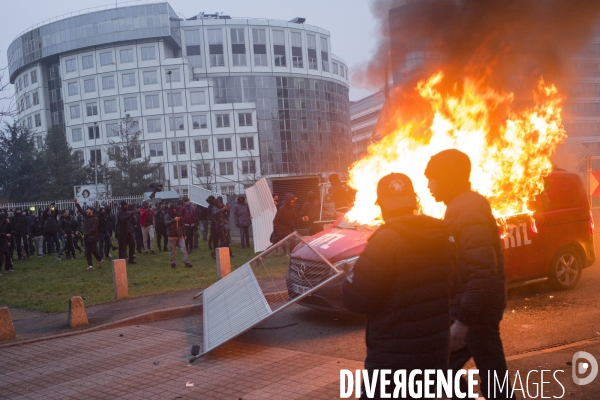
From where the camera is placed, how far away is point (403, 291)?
3.03 metres

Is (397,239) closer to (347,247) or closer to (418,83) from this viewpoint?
(347,247)

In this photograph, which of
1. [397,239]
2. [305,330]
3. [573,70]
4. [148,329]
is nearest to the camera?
[397,239]

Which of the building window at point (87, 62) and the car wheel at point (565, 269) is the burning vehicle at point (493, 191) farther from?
the building window at point (87, 62)

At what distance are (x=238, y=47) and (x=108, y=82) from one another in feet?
53.2

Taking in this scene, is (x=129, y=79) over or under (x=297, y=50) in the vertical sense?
under

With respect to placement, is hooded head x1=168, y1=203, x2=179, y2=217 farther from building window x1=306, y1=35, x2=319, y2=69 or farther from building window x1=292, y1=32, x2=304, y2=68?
building window x1=306, y1=35, x2=319, y2=69

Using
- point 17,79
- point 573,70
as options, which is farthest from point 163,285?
point 17,79

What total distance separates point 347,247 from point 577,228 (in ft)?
13.2

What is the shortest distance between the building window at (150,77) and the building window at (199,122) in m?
6.14

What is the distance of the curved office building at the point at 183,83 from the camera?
6744 cm

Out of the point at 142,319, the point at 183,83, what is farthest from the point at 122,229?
the point at 183,83

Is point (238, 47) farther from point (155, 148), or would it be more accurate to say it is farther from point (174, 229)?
point (174, 229)

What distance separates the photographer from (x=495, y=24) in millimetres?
10164

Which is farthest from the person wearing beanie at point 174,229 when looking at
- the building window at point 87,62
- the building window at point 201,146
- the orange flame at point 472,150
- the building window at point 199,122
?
the building window at point 87,62
